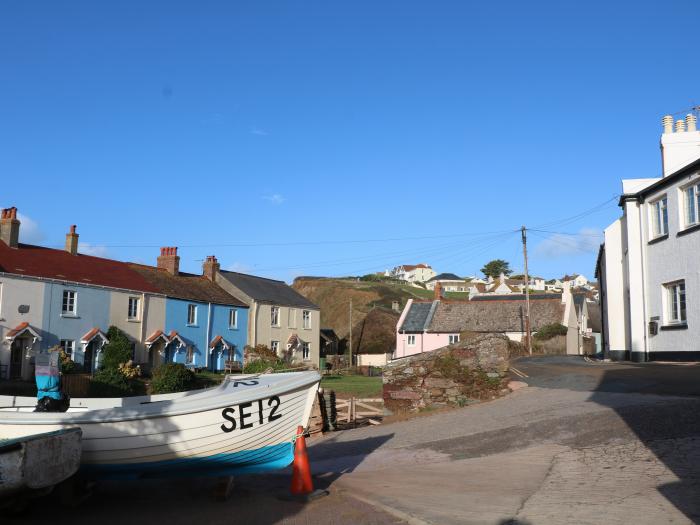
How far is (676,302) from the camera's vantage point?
23.4m

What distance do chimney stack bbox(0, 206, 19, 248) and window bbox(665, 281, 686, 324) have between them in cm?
3453

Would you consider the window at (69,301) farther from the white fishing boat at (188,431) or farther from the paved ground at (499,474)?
the white fishing boat at (188,431)

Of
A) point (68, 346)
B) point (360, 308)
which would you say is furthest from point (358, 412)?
point (360, 308)

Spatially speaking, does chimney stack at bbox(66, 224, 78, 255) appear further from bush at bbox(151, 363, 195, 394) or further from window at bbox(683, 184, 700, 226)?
window at bbox(683, 184, 700, 226)

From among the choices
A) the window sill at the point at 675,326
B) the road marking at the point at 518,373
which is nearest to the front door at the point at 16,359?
the road marking at the point at 518,373

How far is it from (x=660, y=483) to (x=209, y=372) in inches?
1622

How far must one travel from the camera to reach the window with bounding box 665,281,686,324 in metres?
23.0

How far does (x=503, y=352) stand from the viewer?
15.9 metres

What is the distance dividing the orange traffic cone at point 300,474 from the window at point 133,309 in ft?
115

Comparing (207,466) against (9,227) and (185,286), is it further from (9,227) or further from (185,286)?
(185,286)

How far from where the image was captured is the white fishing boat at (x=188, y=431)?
8258 millimetres

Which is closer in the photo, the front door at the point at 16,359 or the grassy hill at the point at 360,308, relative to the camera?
the front door at the point at 16,359

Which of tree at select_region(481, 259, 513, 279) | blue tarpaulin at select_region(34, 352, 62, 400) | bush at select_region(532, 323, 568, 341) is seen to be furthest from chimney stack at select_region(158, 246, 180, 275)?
tree at select_region(481, 259, 513, 279)

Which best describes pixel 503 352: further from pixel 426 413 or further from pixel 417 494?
pixel 417 494
